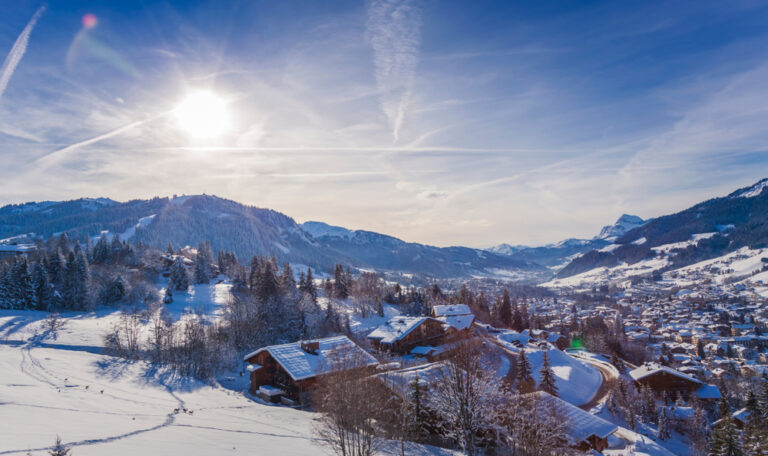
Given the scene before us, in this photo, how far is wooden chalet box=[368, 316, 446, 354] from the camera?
213 feet

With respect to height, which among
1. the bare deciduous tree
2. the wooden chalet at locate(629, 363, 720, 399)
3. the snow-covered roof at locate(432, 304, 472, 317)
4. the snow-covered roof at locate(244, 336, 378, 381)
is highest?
the bare deciduous tree

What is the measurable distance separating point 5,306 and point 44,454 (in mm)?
74298

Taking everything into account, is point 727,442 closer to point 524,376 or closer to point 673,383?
point 524,376

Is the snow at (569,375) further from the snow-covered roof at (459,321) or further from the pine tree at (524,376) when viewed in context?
the snow-covered roof at (459,321)

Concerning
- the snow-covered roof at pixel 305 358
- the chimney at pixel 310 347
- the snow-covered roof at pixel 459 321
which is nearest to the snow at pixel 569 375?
the snow-covered roof at pixel 459 321

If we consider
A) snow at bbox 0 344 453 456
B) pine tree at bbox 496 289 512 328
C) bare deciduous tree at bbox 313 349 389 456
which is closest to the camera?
snow at bbox 0 344 453 456

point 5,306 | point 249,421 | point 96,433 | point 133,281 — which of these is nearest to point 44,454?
point 96,433

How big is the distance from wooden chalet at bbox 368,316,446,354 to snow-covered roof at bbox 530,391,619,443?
118 feet

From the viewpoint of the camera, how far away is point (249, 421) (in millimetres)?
26375

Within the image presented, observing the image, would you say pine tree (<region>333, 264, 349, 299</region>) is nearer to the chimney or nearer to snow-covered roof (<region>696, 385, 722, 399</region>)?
the chimney

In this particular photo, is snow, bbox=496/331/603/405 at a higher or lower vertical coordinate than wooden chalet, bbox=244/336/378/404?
lower

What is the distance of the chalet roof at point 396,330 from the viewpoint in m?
65.3

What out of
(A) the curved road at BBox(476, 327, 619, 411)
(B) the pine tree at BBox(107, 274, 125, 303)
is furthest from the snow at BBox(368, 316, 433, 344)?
A: (B) the pine tree at BBox(107, 274, 125, 303)

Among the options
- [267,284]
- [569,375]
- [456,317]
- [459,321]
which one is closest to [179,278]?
[267,284]
